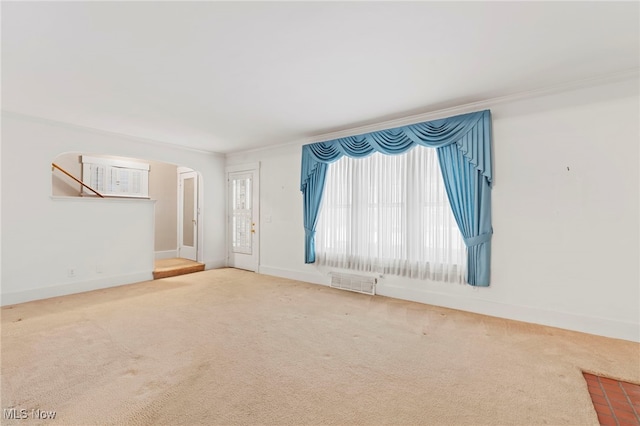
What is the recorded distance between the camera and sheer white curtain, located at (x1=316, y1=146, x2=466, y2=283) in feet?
12.8

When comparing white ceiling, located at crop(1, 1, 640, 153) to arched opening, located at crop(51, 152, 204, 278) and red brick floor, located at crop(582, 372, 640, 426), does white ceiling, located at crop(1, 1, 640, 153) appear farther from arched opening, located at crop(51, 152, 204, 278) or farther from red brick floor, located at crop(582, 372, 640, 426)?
red brick floor, located at crop(582, 372, 640, 426)

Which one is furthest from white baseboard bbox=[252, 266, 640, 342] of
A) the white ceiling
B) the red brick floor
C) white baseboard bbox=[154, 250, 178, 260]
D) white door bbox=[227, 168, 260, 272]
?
white baseboard bbox=[154, 250, 178, 260]

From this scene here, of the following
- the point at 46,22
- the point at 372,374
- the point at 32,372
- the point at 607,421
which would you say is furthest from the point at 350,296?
the point at 46,22

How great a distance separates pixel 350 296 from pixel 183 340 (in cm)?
239

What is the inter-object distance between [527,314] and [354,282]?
2.24 m

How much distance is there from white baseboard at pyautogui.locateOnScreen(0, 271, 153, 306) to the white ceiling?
98.2 inches

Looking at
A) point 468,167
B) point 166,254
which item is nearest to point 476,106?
Answer: point 468,167

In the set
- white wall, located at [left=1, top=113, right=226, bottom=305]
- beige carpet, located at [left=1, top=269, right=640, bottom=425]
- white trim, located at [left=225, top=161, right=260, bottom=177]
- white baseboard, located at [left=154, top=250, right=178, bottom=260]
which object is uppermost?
white trim, located at [left=225, top=161, right=260, bottom=177]

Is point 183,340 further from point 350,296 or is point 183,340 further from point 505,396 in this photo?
point 505,396

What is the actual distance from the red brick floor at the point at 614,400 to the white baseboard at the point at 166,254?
25.4 feet

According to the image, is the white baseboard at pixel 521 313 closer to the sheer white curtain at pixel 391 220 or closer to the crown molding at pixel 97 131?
the sheer white curtain at pixel 391 220

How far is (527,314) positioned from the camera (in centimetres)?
336

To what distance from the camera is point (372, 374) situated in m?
2.29

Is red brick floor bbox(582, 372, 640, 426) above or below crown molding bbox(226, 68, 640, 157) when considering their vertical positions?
below
